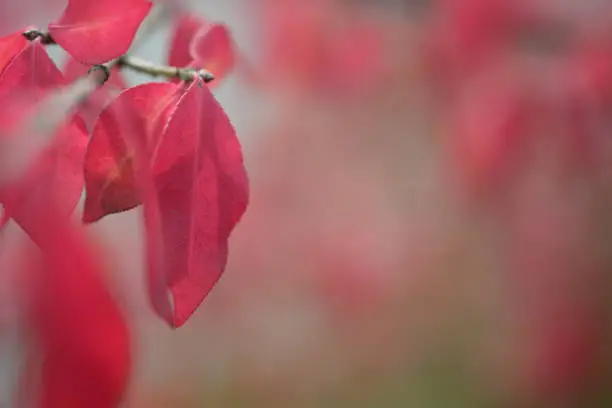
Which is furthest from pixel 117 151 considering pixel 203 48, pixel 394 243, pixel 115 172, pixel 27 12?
pixel 394 243

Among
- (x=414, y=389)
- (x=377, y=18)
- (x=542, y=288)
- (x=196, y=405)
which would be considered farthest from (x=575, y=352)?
(x=377, y=18)

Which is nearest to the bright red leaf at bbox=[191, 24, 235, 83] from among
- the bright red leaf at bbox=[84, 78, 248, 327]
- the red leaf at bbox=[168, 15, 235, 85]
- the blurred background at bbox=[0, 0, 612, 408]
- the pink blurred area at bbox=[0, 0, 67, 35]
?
the red leaf at bbox=[168, 15, 235, 85]

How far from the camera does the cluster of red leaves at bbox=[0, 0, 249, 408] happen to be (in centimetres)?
33

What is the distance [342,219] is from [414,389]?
0.46m

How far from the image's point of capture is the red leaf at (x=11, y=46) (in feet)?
1.21

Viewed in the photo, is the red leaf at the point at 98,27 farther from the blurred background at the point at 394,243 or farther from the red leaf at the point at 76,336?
the blurred background at the point at 394,243

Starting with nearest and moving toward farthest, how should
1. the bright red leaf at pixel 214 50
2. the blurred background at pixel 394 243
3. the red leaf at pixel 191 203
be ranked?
the red leaf at pixel 191 203 → the bright red leaf at pixel 214 50 → the blurred background at pixel 394 243

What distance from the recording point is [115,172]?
0.34 m

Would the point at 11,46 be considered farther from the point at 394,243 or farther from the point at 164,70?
the point at 394,243

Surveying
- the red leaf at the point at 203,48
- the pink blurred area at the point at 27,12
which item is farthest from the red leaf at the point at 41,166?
the pink blurred area at the point at 27,12

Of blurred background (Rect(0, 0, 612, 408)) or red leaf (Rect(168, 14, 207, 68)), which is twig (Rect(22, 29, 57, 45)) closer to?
red leaf (Rect(168, 14, 207, 68))

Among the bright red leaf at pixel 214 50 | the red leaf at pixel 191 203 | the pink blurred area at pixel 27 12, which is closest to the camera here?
the red leaf at pixel 191 203

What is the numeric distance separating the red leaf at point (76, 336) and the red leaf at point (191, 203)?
2.6 inches

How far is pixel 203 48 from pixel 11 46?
0.41ft
